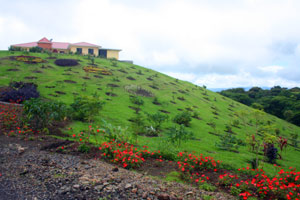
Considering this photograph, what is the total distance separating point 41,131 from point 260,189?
1075 cm

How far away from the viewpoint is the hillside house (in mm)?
56594

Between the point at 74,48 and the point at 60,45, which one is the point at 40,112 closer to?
the point at 74,48

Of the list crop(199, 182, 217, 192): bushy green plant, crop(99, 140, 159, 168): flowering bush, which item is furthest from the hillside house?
crop(199, 182, 217, 192): bushy green plant

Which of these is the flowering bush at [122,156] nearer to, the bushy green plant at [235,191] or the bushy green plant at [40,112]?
the bushy green plant at [235,191]

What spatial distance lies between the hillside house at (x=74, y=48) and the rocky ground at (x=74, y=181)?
5507 centimetres

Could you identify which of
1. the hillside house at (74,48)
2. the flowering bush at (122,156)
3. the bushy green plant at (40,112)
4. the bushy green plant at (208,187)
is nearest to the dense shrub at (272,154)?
the bushy green plant at (208,187)

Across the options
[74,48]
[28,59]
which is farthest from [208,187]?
[74,48]

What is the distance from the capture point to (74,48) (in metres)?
60.5

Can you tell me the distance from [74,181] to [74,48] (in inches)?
2380

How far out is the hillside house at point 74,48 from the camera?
5659 centimetres

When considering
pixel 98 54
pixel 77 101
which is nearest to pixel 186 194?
pixel 77 101

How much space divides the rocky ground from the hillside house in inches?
2168

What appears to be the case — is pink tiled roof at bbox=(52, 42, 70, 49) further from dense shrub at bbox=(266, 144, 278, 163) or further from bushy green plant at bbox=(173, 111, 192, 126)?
dense shrub at bbox=(266, 144, 278, 163)

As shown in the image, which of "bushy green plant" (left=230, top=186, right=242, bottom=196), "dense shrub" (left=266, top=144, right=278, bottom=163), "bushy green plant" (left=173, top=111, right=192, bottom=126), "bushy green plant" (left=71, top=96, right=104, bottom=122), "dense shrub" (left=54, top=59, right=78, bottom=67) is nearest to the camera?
"bushy green plant" (left=230, top=186, right=242, bottom=196)
